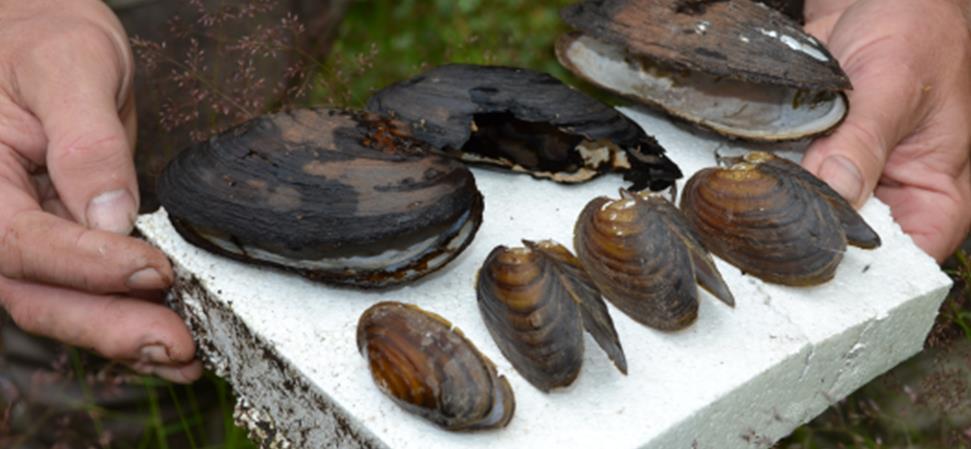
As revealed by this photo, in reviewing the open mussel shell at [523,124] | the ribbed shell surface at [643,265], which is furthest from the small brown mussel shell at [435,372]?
the open mussel shell at [523,124]

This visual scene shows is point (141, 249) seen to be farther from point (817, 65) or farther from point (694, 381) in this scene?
point (817, 65)

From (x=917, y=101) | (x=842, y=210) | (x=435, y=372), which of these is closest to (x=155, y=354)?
(x=435, y=372)

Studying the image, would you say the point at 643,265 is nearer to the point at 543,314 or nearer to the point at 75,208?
the point at 543,314

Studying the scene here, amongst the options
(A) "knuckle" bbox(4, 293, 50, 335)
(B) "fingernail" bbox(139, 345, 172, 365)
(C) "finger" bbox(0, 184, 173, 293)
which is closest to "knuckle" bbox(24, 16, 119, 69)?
(C) "finger" bbox(0, 184, 173, 293)

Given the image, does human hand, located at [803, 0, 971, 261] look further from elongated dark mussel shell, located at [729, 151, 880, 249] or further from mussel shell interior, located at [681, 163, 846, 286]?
mussel shell interior, located at [681, 163, 846, 286]

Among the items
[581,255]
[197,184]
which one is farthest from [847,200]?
[197,184]

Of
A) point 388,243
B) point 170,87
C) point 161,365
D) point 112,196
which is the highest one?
point 388,243

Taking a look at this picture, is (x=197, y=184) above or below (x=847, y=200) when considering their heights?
above
